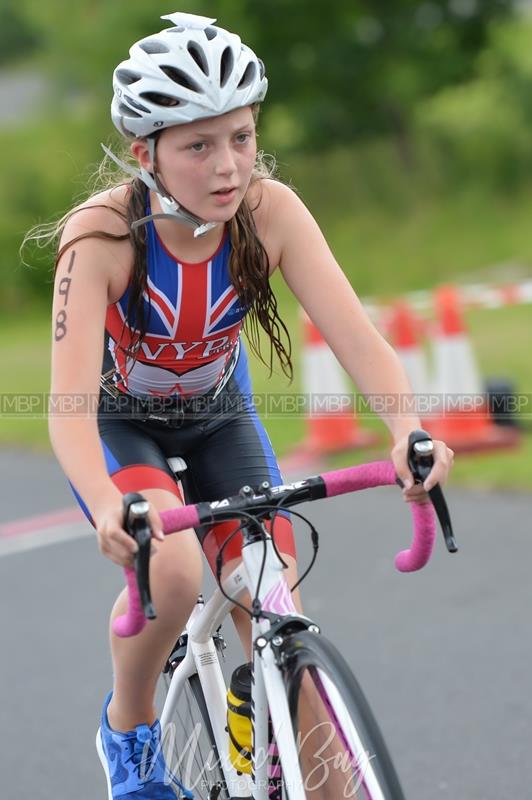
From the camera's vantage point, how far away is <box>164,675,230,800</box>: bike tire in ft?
11.5

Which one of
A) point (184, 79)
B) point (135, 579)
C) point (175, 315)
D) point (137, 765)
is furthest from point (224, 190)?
point (137, 765)

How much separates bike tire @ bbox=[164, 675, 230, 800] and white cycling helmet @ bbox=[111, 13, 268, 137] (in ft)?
5.11

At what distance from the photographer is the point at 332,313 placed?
10.4 feet

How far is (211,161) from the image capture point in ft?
9.74

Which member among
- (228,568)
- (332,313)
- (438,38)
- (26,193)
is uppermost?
(438,38)

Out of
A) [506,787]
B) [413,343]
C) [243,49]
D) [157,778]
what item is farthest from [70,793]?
[413,343]

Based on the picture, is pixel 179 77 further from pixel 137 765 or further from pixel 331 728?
pixel 137 765

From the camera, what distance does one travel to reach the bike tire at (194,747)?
11.5ft

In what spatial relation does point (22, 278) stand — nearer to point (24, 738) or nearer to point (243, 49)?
point (24, 738)

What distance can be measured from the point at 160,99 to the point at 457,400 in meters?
6.32

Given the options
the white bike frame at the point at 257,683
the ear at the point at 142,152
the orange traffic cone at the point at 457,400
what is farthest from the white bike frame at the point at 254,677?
the orange traffic cone at the point at 457,400

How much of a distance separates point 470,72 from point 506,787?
2286cm

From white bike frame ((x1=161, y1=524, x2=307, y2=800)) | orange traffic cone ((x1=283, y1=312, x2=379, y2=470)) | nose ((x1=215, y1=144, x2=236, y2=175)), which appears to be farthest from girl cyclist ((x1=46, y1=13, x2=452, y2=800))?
orange traffic cone ((x1=283, y1=312, x2=379, y2=470))

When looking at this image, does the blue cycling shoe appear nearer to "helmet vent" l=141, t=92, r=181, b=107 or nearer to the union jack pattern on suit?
the union jack pattern on suit
